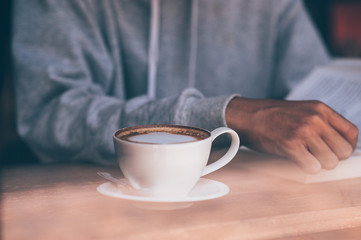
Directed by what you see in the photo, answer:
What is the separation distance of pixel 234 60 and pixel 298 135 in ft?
2.25

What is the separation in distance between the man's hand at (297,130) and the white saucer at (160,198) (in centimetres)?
14

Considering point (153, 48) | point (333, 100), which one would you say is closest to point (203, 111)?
point (333, 100)

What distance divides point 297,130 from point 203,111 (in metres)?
0.15

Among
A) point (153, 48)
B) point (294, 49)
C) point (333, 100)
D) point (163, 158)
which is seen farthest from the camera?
point (294, 49)

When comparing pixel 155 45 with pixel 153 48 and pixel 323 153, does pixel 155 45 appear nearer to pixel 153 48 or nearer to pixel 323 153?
pixel 153 48

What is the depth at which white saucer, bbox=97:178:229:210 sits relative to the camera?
1.42 feet

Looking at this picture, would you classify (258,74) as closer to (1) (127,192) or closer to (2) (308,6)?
(1) (127,192)

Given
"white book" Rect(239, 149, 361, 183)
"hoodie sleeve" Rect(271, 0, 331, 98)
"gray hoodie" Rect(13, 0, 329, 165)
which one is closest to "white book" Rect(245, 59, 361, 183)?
"white book" Rect(239, 149, 361, 183)

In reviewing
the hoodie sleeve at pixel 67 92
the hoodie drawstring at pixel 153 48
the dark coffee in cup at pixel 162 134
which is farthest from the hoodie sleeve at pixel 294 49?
the dark coffee in cup at pixel 162 134

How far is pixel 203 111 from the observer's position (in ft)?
2.07

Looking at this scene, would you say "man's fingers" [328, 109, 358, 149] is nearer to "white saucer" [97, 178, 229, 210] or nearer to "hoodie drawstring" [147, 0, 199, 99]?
"white saucer" [97, 178, 229, 210]

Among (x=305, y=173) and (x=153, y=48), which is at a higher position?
(x=153, y=48)

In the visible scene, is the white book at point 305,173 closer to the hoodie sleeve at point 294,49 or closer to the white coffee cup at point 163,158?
the white coffee cup at point 163,158

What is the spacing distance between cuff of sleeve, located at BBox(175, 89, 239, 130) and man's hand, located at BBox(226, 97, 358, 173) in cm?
1
